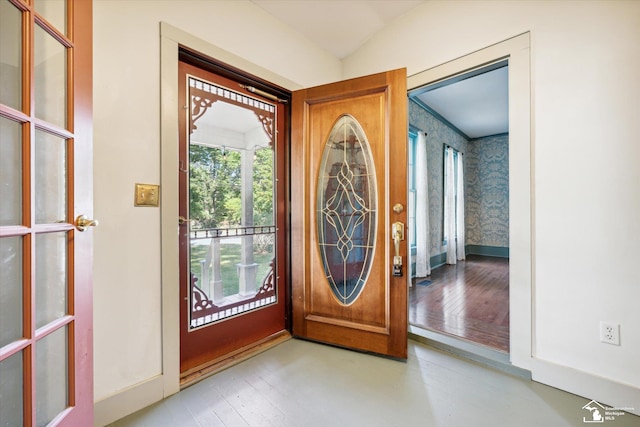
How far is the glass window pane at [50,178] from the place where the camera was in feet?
2.91

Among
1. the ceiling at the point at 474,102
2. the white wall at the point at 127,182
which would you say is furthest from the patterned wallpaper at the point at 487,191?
the white wall at the point at 127,182

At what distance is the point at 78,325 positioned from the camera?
39.3 inches

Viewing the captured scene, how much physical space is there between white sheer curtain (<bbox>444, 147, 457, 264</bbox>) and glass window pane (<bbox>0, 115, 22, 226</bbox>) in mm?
5354

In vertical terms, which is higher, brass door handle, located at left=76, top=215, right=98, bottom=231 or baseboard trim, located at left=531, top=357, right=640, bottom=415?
brass door handle, located at left=76, top=215, right=98, bottom=231

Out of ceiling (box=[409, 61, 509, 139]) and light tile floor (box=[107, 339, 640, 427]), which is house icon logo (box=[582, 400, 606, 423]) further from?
ceiling (box=[409, 61, 509, 139])

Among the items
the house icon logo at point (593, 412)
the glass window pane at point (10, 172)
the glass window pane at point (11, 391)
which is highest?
the glass window pane at point (10, 172)

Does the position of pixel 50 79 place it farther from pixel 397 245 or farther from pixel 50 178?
pixel 397 245

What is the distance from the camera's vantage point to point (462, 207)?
18.6ft

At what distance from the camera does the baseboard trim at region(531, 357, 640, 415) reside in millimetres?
1356

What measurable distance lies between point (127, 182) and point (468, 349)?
2.45 meters

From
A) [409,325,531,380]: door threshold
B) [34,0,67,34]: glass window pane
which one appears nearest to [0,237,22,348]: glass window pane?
[34,0,67,34]: glass window pane

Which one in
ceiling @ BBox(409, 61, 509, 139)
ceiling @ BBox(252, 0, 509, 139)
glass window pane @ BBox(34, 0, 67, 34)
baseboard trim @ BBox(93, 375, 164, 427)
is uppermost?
ceiling @ BBox(409, 61, 509, 139)

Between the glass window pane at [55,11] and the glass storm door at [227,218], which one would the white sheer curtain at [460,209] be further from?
the glass window pane at [55,11]

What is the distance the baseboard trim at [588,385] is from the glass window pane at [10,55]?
2.71 metres
